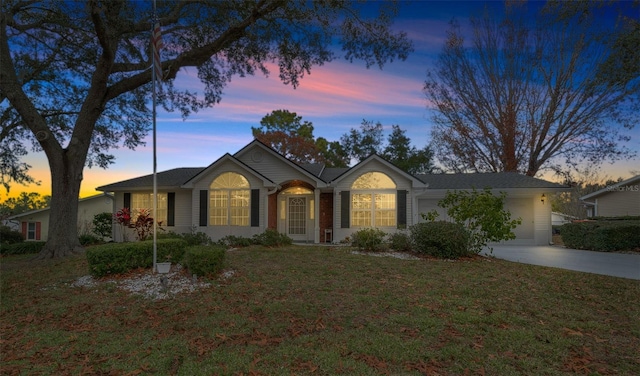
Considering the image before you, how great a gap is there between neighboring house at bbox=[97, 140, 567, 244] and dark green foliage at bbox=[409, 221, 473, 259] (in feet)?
A: 12.8

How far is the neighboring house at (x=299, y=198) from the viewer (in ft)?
50.9

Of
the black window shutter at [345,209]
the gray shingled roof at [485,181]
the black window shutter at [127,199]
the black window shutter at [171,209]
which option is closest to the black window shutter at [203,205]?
the black window shutter at [171,209]

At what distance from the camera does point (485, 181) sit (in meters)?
18.5

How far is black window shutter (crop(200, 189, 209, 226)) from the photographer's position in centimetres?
1598

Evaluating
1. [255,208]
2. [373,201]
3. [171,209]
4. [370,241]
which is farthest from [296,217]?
[370,241]

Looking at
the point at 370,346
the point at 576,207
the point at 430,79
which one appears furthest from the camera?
the point at 576,207

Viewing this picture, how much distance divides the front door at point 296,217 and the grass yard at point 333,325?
885 centimetres

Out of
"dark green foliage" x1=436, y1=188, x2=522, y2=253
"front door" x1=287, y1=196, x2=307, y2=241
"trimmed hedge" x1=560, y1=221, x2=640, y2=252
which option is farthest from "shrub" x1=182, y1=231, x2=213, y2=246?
"trimmed hedge" x1=560, y1=221, x2=640, y2=252

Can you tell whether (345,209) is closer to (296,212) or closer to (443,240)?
(296,212)

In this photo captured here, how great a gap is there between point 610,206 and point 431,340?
83.1ft

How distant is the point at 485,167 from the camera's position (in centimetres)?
2747

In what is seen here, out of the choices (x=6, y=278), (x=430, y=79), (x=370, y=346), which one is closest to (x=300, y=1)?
(x=370, y=346)

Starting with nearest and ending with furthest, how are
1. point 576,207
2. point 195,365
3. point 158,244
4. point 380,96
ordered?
point 195,365 → point 158,244 → point 380,96 → point 576,207

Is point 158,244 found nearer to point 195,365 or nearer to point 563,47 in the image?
point 195,365
